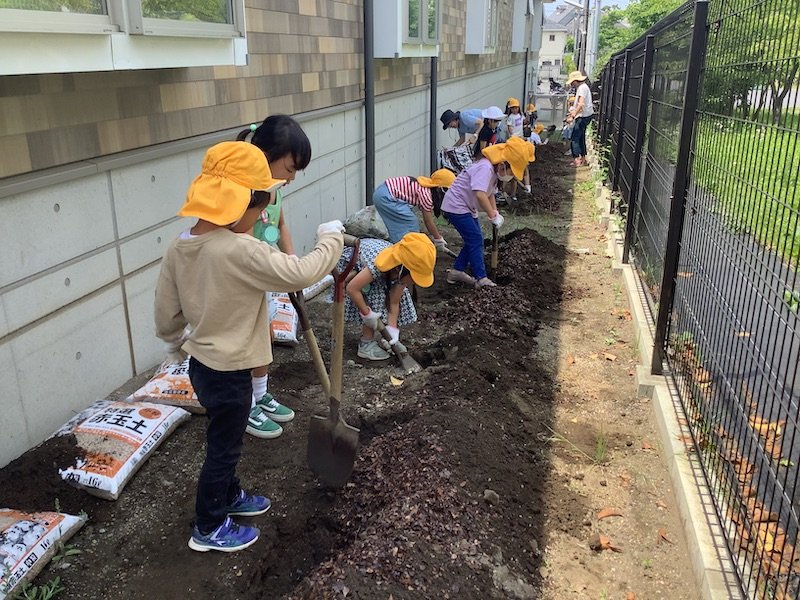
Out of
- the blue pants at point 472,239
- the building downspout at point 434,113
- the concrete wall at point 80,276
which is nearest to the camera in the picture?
the concrete wall at point 80,276

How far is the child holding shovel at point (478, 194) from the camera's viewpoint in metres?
6.08

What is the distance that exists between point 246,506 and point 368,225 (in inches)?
150

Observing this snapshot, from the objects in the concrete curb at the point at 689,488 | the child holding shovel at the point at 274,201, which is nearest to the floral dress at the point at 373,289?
the child holding shovel at the point at 274,201

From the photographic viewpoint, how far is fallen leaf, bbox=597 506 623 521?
3158 millimetres

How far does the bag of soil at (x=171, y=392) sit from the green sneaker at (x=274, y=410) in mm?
322

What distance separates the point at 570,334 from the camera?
17.7 feet

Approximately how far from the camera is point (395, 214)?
6016 millimetres

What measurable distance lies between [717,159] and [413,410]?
206cm

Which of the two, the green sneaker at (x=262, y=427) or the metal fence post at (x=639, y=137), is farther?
the metal fence post at (x=639, y=137)

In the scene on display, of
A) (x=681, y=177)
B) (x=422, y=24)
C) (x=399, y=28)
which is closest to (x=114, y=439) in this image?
(x=681, y=177)

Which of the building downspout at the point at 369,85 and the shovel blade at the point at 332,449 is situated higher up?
the building downspout at the point at 369,85

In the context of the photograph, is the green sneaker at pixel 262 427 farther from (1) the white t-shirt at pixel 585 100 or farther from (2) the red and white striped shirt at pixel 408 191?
(1) the white t-shirt at pixel 585 100

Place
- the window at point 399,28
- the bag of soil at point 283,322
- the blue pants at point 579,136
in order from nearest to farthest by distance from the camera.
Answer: the bag of soil at point 283,322, the window at point 399,28, the blue pants at point 579,136

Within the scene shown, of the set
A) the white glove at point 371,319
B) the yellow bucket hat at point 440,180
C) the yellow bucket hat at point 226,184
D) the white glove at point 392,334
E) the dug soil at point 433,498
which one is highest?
the yellow bucket hat at point 226,184
